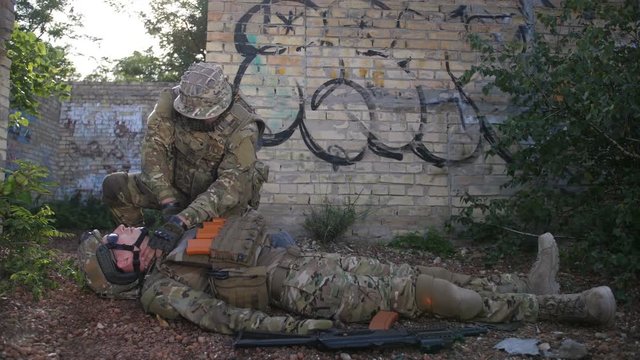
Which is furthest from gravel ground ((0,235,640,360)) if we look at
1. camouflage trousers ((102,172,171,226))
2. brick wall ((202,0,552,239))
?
brick wall ((202,0,552,239))

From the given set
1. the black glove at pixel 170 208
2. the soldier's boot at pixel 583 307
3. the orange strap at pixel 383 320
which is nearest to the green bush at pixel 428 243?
the soldier's boot at pixel 583 307

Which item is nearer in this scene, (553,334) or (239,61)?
(553,334)

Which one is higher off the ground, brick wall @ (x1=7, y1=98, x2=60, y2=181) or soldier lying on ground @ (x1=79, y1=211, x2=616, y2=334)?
brick wall @ (x1=7, y1=98, x2=60, y2=181)

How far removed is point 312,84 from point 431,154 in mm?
1395

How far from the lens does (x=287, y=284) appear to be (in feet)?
9.93

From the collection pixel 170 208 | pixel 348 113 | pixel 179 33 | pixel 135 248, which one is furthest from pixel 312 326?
pixel 179 33

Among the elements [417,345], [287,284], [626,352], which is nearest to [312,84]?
[287,284]

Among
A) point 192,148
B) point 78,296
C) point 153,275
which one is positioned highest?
point 192,148

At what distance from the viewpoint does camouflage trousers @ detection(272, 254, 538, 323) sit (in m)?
2.97

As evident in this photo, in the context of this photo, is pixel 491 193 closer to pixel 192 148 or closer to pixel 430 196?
pixel 430 196

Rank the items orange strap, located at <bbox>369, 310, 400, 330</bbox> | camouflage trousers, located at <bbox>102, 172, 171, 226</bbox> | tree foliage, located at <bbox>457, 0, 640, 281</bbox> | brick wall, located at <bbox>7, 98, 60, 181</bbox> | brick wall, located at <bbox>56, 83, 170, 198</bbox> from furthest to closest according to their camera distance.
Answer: brick wall, located at <bbox>56, 83, 170, 198</bbox>
brick wall, located at <bbox>7, 98, 60, 181</bbox>
camouflage trousers, located at <bbox>102, 172, 171, 226</bbox>
tree foliage, located at <bbox>457, 0, 640, 281</bbox>
orange strap, located at <bbox>369, 310, 400, 330</bbox>

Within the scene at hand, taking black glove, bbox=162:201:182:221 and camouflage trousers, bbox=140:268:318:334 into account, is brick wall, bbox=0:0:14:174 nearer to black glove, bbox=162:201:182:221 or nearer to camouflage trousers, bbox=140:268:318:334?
black glove, bbox=162:201:182:221

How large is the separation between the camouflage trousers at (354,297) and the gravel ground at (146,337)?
0.37 ft

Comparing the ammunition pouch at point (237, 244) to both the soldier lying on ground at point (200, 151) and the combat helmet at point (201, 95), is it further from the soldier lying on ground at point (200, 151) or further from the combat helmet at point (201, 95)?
the combat helmet at point (201, 95)
